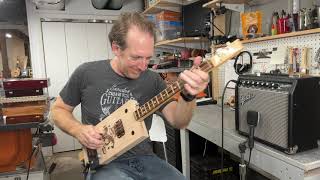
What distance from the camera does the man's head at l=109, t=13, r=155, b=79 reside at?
1.21 m

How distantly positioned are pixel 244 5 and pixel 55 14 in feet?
8.22

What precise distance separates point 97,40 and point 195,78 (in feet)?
10.2

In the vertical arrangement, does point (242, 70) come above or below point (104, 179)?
above

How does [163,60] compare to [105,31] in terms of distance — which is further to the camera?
[105,31]

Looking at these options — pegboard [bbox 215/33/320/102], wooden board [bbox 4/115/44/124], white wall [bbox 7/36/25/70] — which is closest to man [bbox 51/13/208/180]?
wooden board [bbox 4/115/44/124]

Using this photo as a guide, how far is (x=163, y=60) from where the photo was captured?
3.33 metres

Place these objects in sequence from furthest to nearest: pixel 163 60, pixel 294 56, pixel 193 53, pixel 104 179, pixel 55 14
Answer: pixel 55 14 < pixel 163 60 < pixel 193 53 < pixel 294 56 < pixel 104 179

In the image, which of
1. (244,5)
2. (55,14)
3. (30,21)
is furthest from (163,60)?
(30,21)

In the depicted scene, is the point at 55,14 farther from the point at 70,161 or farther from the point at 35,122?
the point at 35,122

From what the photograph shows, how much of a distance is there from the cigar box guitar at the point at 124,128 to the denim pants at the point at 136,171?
47mm

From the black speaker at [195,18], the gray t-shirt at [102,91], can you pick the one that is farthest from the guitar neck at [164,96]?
the black speaker at [195,18]

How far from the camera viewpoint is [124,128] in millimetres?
1169

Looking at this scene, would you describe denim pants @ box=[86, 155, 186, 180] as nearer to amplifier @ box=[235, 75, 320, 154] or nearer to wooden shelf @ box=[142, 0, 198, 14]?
amplifier @ box=[235, 75, 320, 154]

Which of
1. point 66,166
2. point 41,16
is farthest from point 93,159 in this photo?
point 41,16
